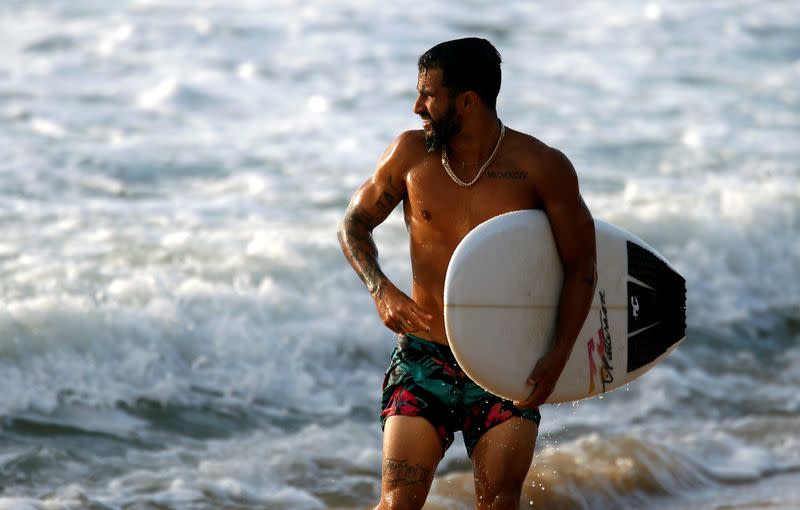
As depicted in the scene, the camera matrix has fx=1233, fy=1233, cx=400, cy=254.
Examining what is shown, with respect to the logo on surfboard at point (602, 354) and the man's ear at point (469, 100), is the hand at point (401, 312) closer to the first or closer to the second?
the man's ear at point (469, 100)

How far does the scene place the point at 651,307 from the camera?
12.7ft

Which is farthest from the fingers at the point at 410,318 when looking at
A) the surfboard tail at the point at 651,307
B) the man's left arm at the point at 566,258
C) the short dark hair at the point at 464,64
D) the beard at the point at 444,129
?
the surfboard tail at the point at 651,307

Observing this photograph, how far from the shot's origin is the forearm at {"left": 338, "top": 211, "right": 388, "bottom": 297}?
3311 millimetres

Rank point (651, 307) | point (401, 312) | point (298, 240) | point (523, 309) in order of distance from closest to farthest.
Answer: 1. point (401, 312)
2. point (523, 309)
3. point (651, 307)
4. point (298, 240)

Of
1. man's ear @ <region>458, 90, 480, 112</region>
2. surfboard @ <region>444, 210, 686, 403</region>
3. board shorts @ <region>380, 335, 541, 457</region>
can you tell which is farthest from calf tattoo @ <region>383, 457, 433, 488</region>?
man's ear @ <region>458, 90, 480, 112</region>

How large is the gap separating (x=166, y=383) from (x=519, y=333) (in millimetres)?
3443

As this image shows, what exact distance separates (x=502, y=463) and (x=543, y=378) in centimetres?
26

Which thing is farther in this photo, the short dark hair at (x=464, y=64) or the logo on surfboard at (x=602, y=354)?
the logo on surfboard at (x=602, y=354)

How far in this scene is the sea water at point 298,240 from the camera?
18.3 ft

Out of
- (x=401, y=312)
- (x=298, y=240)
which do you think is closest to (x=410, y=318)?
(x=401, y=312)

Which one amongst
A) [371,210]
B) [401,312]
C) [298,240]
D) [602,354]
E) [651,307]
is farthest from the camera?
[298,240]

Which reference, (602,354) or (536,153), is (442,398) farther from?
(536,153)

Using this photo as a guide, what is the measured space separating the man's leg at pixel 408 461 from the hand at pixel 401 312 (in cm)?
31

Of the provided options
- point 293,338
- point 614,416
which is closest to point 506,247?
point 614,416
